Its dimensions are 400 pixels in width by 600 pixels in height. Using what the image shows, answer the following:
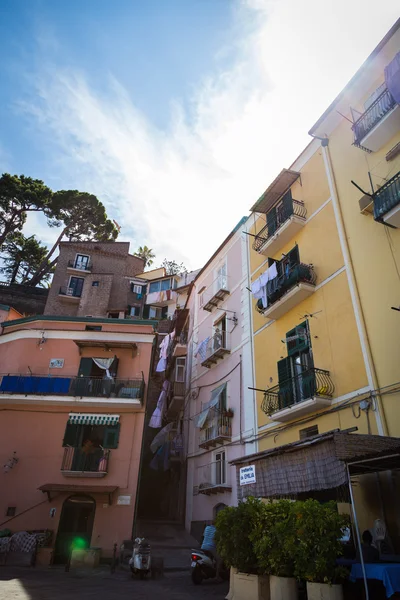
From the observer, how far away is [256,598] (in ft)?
23.7

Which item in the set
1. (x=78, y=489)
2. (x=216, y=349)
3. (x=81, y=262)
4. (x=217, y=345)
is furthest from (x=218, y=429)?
(x=81, y=262)

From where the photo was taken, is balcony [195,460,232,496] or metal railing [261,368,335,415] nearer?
metal railing [261,368,335,415]

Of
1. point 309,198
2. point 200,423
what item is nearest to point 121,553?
point 200,423

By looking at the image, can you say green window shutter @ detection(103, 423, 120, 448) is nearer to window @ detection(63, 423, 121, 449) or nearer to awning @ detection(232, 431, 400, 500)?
window @ detection(63, 423, 121, 449)

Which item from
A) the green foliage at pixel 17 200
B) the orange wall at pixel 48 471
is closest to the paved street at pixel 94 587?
the orange wall at pixel 48 471

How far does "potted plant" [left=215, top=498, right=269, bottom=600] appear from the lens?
738 cm

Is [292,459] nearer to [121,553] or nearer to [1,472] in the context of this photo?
[121,553]

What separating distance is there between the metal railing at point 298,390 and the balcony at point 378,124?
7.40 m

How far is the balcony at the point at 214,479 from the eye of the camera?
57.3 feet

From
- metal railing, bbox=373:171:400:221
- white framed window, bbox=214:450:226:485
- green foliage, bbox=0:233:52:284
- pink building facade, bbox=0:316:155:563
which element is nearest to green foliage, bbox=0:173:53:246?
green foliage, bbox=0:233:52:284

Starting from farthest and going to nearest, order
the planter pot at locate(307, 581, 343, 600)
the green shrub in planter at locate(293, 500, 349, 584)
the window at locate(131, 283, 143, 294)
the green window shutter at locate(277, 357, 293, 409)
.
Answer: the window at locate(131, 283, 143, 294), the green window shutter at locate(277, 357, 293, 409), the green shrub in planter at locate(293, 500, 349, 584), the planter pot at locate(307, 581, 343, 600)

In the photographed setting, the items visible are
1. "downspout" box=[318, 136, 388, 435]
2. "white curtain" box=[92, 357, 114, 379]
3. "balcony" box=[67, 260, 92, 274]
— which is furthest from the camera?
"balcony" box=[67, 260, 92, 274]

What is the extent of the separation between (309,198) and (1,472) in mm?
17677

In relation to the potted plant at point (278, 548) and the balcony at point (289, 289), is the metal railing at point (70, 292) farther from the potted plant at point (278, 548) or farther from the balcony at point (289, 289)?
the potted plant at point (278, 548)
